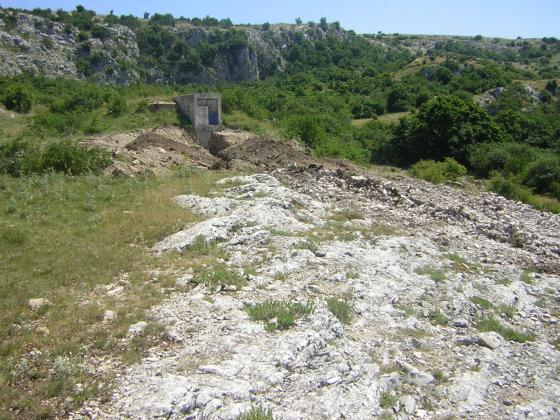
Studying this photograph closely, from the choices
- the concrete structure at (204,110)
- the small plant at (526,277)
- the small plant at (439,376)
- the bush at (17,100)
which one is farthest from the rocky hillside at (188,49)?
the small plant at (439,376)

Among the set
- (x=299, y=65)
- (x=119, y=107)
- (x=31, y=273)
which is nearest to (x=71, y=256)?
(x=31, y=273)

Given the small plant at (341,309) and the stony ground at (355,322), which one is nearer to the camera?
the stony ground at (355,322)

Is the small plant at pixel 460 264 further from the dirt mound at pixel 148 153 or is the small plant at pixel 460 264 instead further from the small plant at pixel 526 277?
the dirt mound at pixel 148 153

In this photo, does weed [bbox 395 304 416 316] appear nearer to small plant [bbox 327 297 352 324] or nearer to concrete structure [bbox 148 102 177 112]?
small plant [bbox 327 297 352 324]

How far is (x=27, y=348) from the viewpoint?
17.6ft

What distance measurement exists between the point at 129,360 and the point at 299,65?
80.1m

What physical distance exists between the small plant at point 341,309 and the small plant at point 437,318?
Result: 1150 mm

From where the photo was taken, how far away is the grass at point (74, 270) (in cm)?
488

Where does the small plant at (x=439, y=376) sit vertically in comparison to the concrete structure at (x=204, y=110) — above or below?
below

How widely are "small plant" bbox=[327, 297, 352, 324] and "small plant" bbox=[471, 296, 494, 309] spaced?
2113 mm

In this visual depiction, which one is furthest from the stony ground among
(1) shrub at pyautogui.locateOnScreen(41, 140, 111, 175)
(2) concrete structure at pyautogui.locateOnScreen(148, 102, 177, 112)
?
(2) concrete structure at pyautogui.locateOnScreen(148, 102, 177, 112)

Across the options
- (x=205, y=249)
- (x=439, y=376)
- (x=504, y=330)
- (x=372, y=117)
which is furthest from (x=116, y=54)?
(x=439, y=376)

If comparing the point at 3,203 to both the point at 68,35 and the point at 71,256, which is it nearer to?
the point at 71,256

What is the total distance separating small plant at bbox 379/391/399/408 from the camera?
4.82 m
